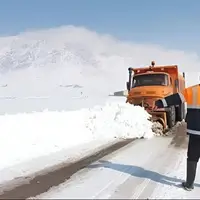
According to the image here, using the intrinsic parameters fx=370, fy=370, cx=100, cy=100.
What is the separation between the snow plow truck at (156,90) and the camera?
1358cm

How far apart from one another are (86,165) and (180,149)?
333cm

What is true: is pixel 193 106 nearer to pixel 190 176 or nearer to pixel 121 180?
pixel 190 176

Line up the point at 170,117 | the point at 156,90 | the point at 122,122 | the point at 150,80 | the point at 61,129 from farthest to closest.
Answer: the point at 150,80, the point at 156,90, the point at 170,117, the point at 122,122, the point at 61,129

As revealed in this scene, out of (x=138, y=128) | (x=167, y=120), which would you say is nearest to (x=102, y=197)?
(x=138, y=128)

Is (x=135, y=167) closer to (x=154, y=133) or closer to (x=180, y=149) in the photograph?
(x=180, y=149)

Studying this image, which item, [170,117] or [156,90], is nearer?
[170,117]

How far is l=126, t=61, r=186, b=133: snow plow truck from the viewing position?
44.5ft

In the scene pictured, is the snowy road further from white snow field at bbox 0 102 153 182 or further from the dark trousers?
white snow field at bbox 0 102 153 182

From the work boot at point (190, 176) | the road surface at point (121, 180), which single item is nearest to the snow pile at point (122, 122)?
the road surface at point (121, 180)

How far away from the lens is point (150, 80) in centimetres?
1524

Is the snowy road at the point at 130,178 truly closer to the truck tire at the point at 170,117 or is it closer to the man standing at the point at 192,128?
the man standing at the point at 192,128

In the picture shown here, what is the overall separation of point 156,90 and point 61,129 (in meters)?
4.60

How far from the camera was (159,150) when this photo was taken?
9.74 m

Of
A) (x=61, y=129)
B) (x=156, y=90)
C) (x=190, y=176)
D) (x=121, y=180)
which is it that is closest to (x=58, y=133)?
(x=61, y=129)
